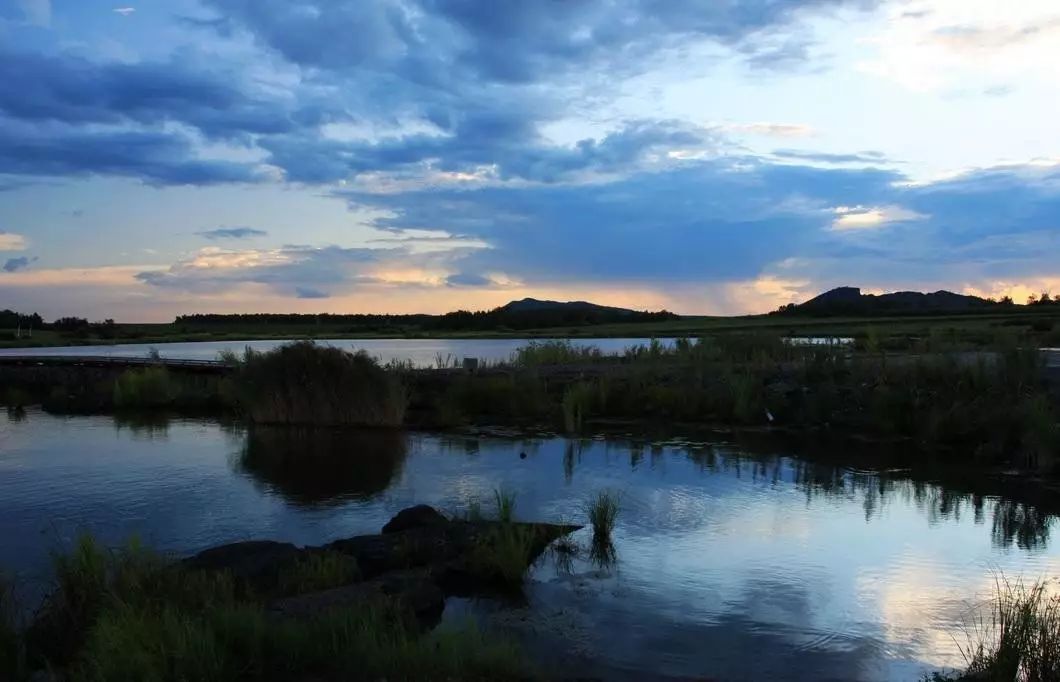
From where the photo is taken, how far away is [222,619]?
5316mm

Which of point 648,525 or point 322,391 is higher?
point 322,391

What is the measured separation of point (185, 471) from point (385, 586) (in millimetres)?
7590

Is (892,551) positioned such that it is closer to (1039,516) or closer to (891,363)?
(1039,516)

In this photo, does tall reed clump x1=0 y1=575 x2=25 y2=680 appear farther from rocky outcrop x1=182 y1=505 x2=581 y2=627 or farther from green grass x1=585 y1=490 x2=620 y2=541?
green grass x1=585 y1=490 x2=620 y2=541

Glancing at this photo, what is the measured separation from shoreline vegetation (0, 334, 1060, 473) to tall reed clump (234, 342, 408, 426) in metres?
0.03

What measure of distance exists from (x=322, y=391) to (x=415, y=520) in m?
10.4

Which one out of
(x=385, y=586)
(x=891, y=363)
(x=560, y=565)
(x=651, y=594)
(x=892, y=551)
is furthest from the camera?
(x=891, y=363)

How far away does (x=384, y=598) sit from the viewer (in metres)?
6.49

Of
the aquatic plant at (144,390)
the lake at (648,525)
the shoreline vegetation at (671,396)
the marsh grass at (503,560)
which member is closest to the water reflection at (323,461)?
the lake at (648,525)

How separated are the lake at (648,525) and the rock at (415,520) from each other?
0.70 m

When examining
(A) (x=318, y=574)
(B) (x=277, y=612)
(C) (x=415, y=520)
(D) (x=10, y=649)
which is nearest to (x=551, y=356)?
(C) (x=415, y=520)

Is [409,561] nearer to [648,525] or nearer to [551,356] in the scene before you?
[648,525]

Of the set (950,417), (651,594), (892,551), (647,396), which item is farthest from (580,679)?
(647,396)

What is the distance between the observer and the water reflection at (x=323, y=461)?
1207 cm
